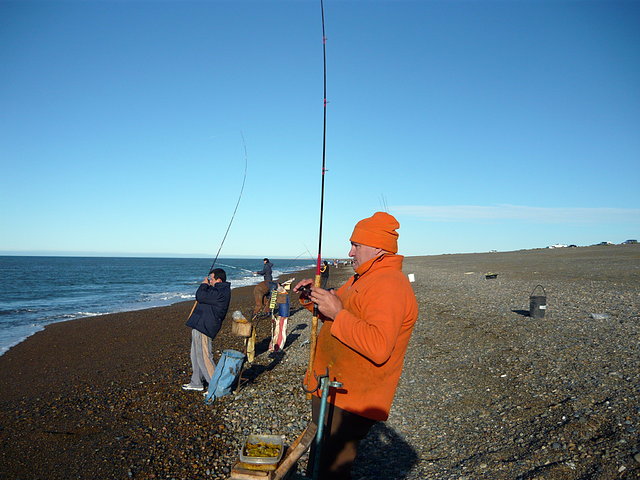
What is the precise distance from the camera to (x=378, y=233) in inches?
111

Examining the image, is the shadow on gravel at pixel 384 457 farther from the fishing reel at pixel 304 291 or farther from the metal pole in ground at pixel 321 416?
the fishing reel at pixel 304 291

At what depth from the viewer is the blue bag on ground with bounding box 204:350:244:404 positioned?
23.9 feet

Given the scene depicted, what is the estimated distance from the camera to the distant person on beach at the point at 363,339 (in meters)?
2.49

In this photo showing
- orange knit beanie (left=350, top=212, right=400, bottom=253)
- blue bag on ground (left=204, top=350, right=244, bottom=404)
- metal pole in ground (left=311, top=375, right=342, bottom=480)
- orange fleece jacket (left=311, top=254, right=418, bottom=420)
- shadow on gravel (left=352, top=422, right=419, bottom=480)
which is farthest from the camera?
blue bag on ground (left=204, top=350, right=244, bottom=404)

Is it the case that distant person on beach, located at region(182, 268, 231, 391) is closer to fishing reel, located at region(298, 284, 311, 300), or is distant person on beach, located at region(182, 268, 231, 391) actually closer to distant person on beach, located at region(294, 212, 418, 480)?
fishing reel, located at region(298, 284, 311, 300)

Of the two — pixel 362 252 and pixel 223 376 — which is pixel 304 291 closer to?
pixel 362 252

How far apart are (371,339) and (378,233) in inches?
27.4

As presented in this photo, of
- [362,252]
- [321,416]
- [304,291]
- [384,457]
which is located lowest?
[384,457]

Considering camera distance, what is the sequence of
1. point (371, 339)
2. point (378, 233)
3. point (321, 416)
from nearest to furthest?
point (371, 339) → point (321, 416) → point (378, 233)

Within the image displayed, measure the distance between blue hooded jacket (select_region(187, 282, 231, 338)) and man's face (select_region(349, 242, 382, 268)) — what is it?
4.79 metres

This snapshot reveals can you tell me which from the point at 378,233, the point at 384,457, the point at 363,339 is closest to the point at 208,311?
the point at 384,457

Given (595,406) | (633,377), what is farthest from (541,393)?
(633,377)

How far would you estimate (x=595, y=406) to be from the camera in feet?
18.3

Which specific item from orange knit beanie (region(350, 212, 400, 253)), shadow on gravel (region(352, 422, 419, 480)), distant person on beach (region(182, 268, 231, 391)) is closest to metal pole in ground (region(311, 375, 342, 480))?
orange knit beanie (region(350, 212, 400, 253))
